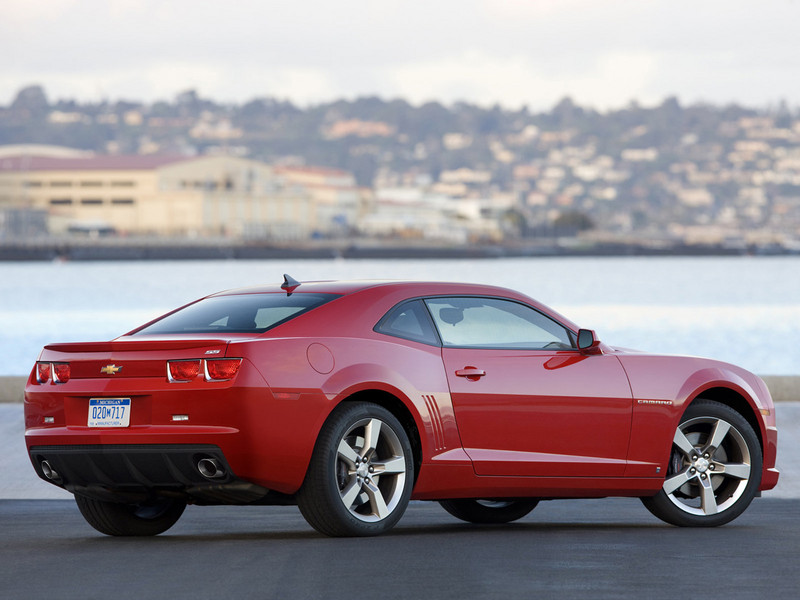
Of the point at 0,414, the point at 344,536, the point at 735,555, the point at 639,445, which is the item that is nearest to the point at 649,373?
the point at 639,445

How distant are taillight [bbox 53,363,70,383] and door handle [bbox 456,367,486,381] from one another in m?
2.02

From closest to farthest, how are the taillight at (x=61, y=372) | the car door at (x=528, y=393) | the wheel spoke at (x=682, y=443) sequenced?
the taillight at (x=61, y=372)
the car door at (x=528, y=393)
the wheel spoke at (x=682, y=443)

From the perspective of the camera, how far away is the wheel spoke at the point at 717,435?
9344mm

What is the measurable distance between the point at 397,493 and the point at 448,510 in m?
1.46

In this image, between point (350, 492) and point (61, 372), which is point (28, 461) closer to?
point (61, 372)

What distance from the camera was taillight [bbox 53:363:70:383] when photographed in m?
8.23

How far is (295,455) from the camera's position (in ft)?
25.9

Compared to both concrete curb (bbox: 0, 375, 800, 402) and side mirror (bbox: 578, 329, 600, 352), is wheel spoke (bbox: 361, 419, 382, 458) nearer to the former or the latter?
side mirror (bbox: 578, 329, 600, 352)

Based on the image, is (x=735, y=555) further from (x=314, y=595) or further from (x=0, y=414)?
(x=0, y=414)

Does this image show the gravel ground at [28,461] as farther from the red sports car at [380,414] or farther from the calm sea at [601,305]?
the calm sea at [601,305]

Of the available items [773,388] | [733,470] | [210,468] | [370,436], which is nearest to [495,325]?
[370,436]

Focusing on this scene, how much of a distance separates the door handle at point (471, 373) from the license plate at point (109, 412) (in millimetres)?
1758

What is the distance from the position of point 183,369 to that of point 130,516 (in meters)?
1.46

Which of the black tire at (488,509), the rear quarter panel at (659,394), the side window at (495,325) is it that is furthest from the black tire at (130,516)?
the rear quarter panel at (659,394)
